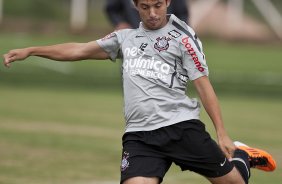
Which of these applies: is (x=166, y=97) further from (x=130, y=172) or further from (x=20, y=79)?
(x=20, y=79)

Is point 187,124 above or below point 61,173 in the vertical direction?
above

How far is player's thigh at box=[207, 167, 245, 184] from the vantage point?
307 inches

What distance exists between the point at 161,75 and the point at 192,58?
10.9 inches

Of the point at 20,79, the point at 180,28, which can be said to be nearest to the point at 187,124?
the point at 180,28

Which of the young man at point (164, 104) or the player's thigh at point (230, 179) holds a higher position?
the young man at point (164, 104)

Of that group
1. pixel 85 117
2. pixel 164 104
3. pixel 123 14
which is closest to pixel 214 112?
pixel 164 104

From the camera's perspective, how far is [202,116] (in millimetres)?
17109

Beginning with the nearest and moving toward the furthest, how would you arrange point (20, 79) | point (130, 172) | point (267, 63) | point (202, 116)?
point (130, 172)
point (202, 116)
point (20, 79)
point (267, 63)

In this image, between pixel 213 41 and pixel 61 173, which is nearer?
pixel 61 173

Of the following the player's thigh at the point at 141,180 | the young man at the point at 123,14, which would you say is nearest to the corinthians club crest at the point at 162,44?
the player's thigh at the point at 141,180

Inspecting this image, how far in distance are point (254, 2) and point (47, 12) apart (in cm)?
869

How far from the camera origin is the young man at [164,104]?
24.8ft

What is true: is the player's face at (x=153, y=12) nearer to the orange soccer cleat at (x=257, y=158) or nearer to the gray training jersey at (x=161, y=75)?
the gray training jersey at (x=161, y=75)

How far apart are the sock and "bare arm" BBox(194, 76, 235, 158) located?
0.51 m
